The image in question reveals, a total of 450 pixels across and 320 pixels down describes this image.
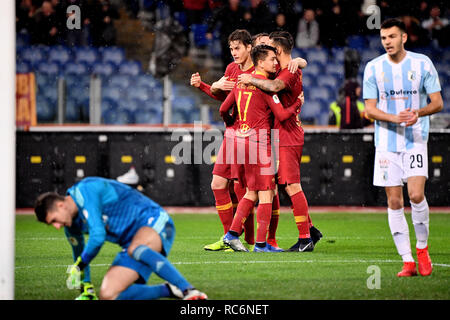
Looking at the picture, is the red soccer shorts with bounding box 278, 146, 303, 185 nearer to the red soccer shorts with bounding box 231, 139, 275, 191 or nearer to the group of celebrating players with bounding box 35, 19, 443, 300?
the group of celebrating players with bounding box 35, 19, 443, 300

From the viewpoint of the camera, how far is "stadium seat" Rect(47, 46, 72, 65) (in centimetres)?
1556

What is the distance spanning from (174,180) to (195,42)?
462 cm

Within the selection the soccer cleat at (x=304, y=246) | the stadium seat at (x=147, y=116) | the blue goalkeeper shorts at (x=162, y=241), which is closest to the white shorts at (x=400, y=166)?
the soccer cleat at (x=304, y=246)

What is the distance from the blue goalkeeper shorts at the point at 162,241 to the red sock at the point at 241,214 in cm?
238

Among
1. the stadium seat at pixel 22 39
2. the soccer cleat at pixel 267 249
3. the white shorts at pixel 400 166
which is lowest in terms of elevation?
the soccer cleat at pixel 267 249

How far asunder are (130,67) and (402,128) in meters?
10.6

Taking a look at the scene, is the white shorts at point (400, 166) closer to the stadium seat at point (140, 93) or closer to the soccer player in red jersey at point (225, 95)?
the soccer player in red jersey at point (225, 95)

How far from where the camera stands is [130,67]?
1586 centimetres

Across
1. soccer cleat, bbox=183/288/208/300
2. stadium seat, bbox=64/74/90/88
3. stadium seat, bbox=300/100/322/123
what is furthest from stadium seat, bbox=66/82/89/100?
soccer cleat, bbox=183/288/208/300

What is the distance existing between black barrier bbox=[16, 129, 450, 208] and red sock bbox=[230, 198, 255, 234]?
531 centimetres

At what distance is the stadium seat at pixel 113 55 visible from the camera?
15909mm

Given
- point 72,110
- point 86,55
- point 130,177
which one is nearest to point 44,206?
point 130,177

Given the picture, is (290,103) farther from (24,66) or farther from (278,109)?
(24,66)
